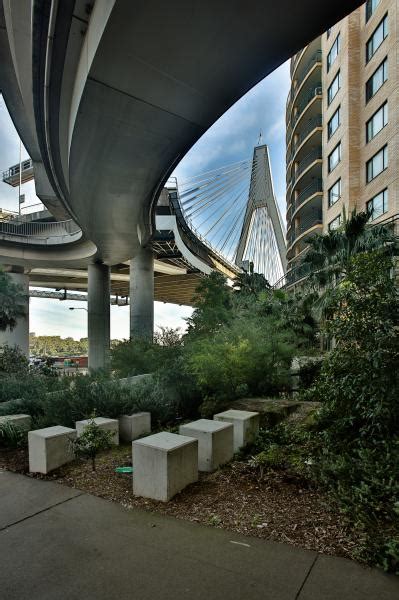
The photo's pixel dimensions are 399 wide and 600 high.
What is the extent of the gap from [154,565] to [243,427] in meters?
3.00

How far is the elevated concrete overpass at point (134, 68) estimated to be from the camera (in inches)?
201

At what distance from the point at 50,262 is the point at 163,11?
2840cm

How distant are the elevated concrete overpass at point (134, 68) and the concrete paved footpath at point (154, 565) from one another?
5.93 meters

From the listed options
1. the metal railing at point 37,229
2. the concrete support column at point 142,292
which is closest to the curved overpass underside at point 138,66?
the concrete support column at point 142,292

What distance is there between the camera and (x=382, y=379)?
434 centimetres

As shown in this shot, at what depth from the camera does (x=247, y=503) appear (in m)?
3.99

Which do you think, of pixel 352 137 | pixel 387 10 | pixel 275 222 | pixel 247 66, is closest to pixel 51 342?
pixel 275 222

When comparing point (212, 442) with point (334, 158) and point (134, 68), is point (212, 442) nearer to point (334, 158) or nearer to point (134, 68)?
point (134, 68)

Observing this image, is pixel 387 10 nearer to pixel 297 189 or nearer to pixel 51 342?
pixel 297 189

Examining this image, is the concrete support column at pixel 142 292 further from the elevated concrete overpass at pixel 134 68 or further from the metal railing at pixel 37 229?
the elevated concrete overpass at pixel 134 68

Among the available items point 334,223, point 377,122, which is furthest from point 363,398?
point 334,223

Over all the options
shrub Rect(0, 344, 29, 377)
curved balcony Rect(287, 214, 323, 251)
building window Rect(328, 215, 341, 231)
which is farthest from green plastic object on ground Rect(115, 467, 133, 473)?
curved balcony Rect(287, 214, 323, 251)

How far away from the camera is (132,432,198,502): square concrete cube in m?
4.12

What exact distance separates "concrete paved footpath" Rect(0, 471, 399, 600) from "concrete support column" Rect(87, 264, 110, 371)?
2562cm
